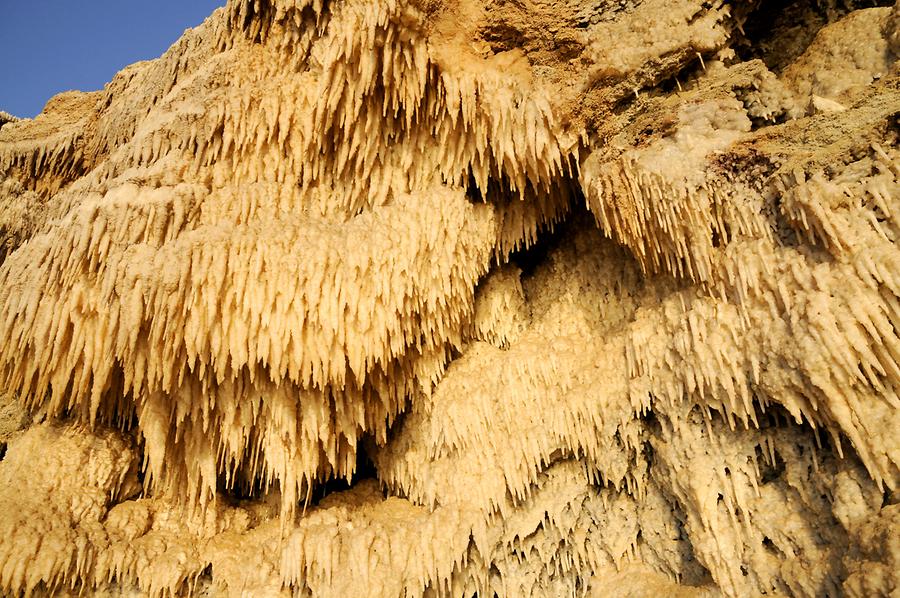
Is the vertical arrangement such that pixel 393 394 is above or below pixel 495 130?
below

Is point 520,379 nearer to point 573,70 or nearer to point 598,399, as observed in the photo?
point 598,399

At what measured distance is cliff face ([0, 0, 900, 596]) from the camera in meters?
4.71

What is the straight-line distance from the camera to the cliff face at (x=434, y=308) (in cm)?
471

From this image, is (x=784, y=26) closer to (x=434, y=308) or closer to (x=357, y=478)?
(x=434, y=308)

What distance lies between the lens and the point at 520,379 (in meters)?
6.38

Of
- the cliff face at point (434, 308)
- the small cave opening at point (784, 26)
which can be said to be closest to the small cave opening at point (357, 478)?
the cliff face at point (434, 308)

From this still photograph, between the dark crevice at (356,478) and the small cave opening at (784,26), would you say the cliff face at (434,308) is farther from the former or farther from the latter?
the dark crevice at (356,478)

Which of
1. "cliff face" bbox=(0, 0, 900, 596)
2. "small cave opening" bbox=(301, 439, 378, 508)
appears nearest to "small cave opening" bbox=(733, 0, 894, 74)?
"cliff face" bbox=(0, 0, 900, 596)

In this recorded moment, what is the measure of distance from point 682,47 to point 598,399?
3959mm

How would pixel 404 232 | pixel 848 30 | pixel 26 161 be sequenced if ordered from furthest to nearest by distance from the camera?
pixel 26 161
pixel 404 232
pixel 848 30

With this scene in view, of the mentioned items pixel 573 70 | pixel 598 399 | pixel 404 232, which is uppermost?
pixel 573 70

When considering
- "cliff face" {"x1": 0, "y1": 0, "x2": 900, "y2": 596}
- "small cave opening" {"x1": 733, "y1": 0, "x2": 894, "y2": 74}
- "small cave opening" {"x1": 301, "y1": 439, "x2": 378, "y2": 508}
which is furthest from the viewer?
"small cave opening" {"x1": 301, "y1": 439, "x2": 378, "y2": 508}

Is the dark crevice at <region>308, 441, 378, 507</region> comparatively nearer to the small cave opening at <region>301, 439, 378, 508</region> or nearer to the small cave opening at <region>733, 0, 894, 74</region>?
the small cave opening at <region>301, 439, 378, 508</region>

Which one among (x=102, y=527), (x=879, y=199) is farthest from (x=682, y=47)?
(x=102, y=527)
